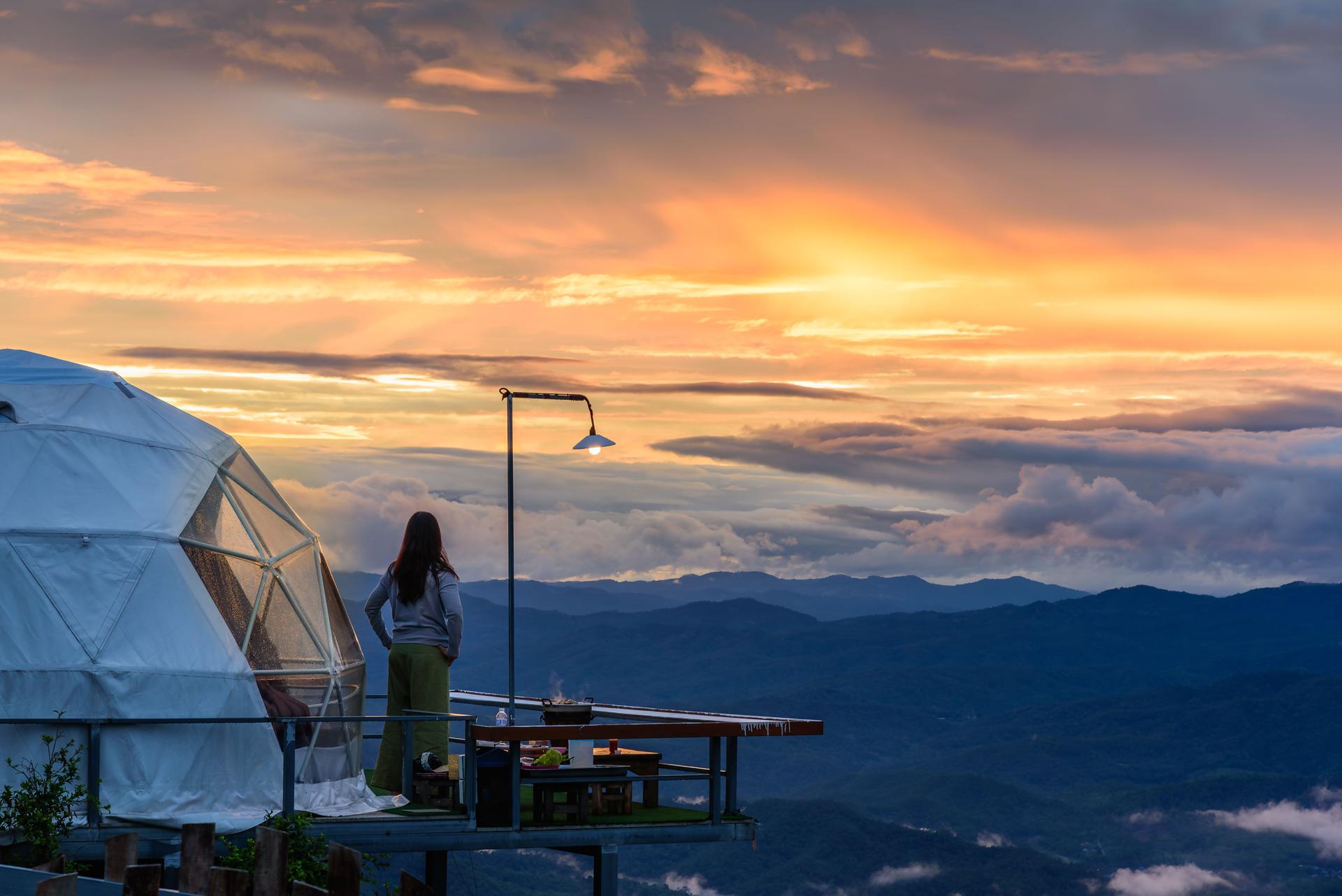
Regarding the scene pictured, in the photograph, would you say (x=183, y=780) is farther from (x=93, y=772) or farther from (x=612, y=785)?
(x=612, y=785)

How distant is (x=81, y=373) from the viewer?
18453mm

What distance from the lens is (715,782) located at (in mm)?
17203

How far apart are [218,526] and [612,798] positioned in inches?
207

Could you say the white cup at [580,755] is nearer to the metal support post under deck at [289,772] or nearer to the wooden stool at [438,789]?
the wooden stool at [438,789]

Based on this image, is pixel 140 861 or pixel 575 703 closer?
pixel 140 861

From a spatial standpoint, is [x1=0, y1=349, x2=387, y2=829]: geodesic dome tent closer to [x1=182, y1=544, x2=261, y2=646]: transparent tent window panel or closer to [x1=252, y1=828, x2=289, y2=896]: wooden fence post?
[x1=182, y1=544, x2=261, y2=646]: transparent tent window panel

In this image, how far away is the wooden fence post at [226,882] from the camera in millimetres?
12086

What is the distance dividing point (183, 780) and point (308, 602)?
3348 mm

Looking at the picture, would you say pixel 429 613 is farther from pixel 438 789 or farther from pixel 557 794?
pixel 557 794

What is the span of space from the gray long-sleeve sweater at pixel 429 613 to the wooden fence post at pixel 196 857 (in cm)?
404

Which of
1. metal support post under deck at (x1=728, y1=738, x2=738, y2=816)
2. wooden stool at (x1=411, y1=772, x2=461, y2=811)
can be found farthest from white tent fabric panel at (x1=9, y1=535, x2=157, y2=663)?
metal support post under deck at (x1=728, y1=738, x2=738, y2=816)

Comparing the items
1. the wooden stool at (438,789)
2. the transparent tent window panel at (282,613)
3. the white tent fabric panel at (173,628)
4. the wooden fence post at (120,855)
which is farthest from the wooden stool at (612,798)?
the wooden fence post at (120,855)

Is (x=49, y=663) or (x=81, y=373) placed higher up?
(x=81, y=373)

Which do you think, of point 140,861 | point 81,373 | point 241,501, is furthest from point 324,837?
point 81,373
